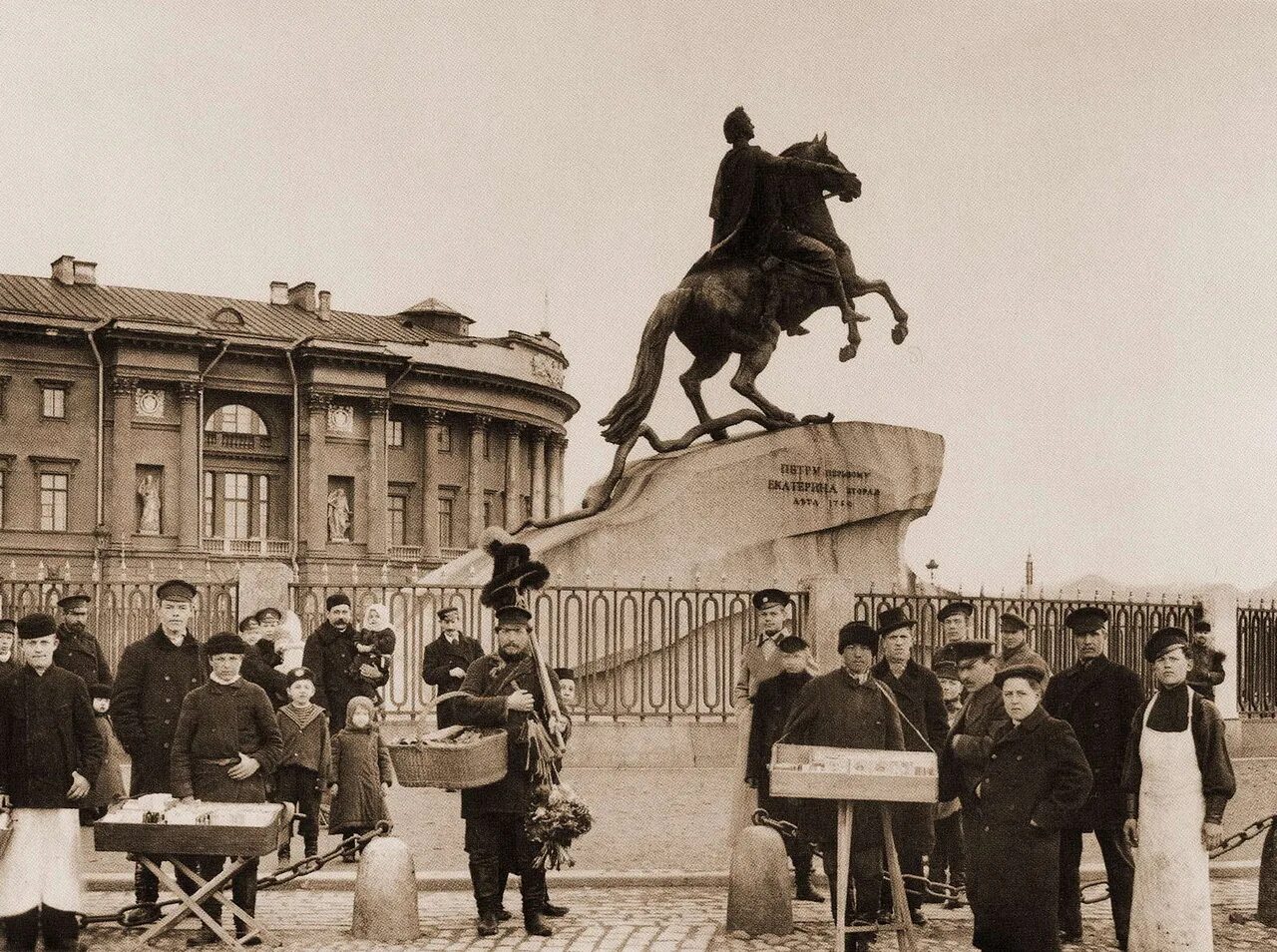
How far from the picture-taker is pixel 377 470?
63062 mm

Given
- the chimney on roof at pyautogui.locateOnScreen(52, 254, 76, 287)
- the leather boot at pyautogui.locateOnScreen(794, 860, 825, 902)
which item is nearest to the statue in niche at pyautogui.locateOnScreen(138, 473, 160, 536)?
the chimney on roof at pyautogui.locateOnScreen(52, 254, 76, 287)

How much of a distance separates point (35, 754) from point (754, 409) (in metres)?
10.6

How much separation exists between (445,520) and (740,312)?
5285cm

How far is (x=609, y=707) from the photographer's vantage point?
16.4 meters

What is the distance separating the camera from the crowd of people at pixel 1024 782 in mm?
6684

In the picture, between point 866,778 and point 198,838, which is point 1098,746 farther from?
point 198,838

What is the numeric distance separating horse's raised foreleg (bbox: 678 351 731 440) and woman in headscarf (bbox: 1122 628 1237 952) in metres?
9.61

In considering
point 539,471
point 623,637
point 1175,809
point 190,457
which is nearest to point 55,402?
point 190,457

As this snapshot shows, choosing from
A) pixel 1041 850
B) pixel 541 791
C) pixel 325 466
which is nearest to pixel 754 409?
pixel 541 791

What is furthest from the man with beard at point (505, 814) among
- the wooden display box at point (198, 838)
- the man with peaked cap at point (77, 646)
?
the man with peaked cap at point (77, 646)

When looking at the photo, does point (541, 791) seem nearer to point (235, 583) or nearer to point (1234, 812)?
point (1234, 812)

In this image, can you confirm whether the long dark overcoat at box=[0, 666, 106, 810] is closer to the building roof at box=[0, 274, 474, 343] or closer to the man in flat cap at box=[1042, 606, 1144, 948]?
the man in flat cap at box=[1042, 606, 1144, 948]

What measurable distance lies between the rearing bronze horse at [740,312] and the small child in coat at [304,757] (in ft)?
22.4

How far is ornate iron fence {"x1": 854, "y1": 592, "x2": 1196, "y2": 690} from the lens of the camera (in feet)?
56.3
